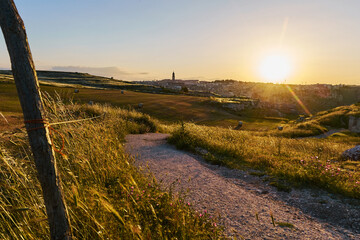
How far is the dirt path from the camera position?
4.30m

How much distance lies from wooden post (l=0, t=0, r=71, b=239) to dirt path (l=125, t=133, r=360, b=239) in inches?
95.6

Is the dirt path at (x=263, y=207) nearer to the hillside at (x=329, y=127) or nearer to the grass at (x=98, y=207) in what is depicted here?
the grass at (x=98, y=207)

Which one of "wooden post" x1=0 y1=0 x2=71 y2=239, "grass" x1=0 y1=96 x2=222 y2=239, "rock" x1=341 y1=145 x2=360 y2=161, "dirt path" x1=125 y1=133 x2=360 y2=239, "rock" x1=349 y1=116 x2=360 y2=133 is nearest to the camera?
"wooden post" x1=0 y1=0 x2=71 y2=239

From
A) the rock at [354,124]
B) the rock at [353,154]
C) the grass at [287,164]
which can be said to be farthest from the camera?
the rock at [354,124]

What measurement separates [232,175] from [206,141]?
14.2ft

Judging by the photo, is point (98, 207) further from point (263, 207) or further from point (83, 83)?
point (83, 83)

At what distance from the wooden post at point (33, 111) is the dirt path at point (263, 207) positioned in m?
2.43

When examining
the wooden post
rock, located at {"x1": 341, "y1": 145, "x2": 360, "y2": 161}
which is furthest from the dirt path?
rock, located at {"x1": 341, "y1": 145, "x2": 360, "y2": 161}

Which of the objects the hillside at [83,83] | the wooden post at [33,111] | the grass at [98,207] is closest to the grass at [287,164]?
the grass at [98,207]

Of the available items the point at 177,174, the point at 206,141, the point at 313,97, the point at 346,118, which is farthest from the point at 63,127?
the point at 313,97

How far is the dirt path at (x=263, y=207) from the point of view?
14.1 ft

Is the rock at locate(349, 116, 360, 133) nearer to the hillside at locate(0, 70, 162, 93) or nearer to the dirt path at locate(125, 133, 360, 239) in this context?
the dirt path at locate(125, 133, 360, 239)

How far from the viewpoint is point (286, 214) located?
16.8 feet

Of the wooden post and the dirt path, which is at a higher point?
the wooden post
